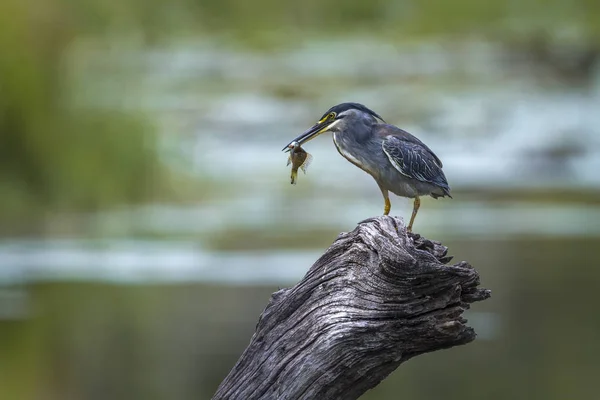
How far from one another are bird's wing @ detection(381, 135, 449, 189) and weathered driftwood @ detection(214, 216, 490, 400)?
77 centimetres

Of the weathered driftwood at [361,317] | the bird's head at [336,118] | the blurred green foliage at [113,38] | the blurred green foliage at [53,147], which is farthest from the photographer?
the blurred green foliage at [113,38]

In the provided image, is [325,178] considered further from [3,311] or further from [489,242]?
[3,311]

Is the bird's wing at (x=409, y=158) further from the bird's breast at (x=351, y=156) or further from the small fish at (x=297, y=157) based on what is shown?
the small fish at (x=297, y=157)

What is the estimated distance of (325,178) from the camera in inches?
771

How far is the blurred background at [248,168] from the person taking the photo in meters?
12.1

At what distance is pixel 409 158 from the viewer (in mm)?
4449

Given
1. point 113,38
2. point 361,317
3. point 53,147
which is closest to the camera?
point 361,317

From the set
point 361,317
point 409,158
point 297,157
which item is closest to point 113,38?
point 297,157

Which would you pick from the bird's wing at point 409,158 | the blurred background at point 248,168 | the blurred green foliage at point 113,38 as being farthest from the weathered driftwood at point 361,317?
the blurred green foliage at point 113,38

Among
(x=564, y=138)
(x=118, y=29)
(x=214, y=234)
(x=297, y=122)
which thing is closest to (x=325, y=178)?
(x=297, y=122)

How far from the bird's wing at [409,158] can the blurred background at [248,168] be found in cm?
602

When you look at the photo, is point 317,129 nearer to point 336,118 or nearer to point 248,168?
point 336,118

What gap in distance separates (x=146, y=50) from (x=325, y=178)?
214 inches

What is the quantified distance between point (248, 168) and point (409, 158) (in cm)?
1505
